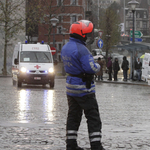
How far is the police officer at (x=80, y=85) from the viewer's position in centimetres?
623

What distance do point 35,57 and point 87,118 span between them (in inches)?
708

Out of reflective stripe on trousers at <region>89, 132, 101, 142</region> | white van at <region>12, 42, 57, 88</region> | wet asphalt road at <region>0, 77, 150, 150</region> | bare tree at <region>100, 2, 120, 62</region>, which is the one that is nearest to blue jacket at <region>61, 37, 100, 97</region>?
reflective stripe on trousers at <region>89, 132, 101, 142</region>

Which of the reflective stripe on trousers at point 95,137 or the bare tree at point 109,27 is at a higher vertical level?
the bare tree at point 109,27

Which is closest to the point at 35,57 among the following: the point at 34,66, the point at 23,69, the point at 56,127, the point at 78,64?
the point at 34,66

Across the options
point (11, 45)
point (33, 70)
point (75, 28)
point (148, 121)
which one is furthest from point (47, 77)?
point (11, 45)

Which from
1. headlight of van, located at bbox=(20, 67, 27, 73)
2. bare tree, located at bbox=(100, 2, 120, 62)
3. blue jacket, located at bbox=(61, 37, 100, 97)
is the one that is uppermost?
bare tree, located at bbox=(100, 2, 120, 62)

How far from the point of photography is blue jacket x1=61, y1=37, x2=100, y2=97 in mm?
6246

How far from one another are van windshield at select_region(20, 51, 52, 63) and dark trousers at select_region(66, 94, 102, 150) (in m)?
17.6

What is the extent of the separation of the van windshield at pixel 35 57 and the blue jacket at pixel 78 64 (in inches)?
693

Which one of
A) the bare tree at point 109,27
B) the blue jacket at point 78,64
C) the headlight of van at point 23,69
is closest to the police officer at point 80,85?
the blue jacket at point 78,64

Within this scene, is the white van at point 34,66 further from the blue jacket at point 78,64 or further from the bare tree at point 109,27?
the bare tree at point 109,27

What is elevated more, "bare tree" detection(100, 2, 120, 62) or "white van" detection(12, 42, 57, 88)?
"bare tree" detection(100, 2, 120, 62)

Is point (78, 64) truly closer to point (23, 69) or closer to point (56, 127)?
point (56, 127)

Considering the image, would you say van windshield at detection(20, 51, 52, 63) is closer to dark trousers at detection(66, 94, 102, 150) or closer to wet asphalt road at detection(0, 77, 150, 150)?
wet asphalt road at detection(0, 77, 150, 150)
